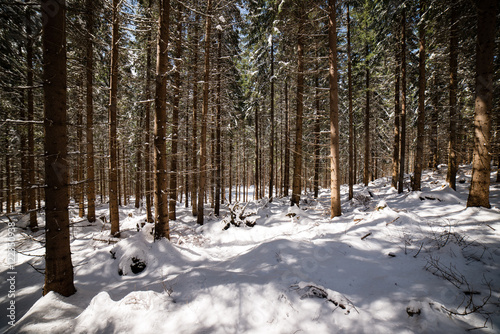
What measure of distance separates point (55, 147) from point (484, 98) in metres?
11.7

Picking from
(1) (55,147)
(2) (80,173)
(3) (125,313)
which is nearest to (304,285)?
(3) (125,313)

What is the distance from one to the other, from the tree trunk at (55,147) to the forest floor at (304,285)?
465 millimetres

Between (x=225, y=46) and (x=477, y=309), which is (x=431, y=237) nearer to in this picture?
(x=477, y=309)

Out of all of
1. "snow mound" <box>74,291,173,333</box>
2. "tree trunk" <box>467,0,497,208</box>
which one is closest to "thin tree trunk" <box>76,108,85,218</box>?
"snow mound" <box>74,291,173,333</box>

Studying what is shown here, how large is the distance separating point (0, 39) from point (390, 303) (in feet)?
50.5

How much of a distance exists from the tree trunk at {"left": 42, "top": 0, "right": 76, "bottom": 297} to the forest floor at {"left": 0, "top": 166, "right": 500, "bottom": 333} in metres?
0.46

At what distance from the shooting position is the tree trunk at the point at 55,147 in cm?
353

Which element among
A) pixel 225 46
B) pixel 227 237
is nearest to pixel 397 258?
pixel 227 237

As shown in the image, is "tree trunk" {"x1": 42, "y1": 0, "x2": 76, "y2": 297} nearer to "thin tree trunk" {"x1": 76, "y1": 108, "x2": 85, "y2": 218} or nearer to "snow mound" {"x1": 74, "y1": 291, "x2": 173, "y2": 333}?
"thin tree trunk" {"x1": 76, "y1": 108, "x2": 85, "y2": 218}

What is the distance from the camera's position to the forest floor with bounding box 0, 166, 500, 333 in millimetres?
2891

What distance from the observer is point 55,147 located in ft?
11.7

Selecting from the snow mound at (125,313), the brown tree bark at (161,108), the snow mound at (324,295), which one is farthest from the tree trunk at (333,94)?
the snow mound at (125,313)

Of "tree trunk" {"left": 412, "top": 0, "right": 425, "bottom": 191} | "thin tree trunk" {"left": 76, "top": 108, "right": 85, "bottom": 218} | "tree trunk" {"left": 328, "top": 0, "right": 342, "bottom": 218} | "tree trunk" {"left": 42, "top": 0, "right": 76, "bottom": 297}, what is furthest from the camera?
"tree trunk" {"left": 412, "top": 0, "right": 425, "bottom": 191}

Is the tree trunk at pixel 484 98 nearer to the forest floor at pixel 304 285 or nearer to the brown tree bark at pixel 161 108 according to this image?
the forest floor at pixel 304 285
